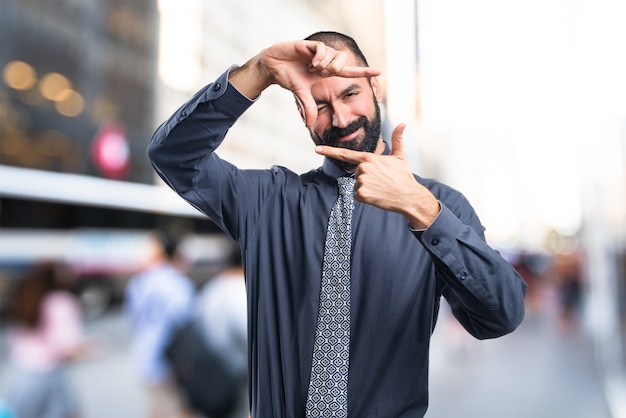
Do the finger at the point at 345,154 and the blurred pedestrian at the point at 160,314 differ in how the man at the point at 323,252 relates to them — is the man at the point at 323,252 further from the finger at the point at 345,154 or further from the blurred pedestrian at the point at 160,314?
the blurred pedestrian at the point at 160,314

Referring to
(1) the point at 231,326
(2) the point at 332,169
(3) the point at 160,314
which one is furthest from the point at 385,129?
(3) the point at 160,314

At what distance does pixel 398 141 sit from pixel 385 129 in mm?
1117

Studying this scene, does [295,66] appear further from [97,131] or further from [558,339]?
[97,131]

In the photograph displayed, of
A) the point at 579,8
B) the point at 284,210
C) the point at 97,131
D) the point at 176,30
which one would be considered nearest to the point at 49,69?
the point at 97,131

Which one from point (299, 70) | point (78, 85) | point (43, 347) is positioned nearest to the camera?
point (299, 70)

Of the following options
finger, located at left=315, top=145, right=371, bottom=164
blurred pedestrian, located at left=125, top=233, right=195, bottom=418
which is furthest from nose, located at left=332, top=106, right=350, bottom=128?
blurred pedestrian, located at left=125, top=233, right=195, bottom=418

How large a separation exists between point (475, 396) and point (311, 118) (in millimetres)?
4715

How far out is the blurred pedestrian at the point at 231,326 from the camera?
3.46 m

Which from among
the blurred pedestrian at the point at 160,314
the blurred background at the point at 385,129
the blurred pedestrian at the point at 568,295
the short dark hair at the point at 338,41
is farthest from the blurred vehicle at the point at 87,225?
the short dark hair at the point at 338,41

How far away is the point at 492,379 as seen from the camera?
6031 millimetres

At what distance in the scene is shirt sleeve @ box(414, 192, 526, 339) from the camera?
42.4 inches

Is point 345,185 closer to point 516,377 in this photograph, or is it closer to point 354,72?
point 354,72

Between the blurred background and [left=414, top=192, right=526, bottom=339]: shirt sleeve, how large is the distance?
0.47 metres

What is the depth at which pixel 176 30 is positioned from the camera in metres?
11.5
